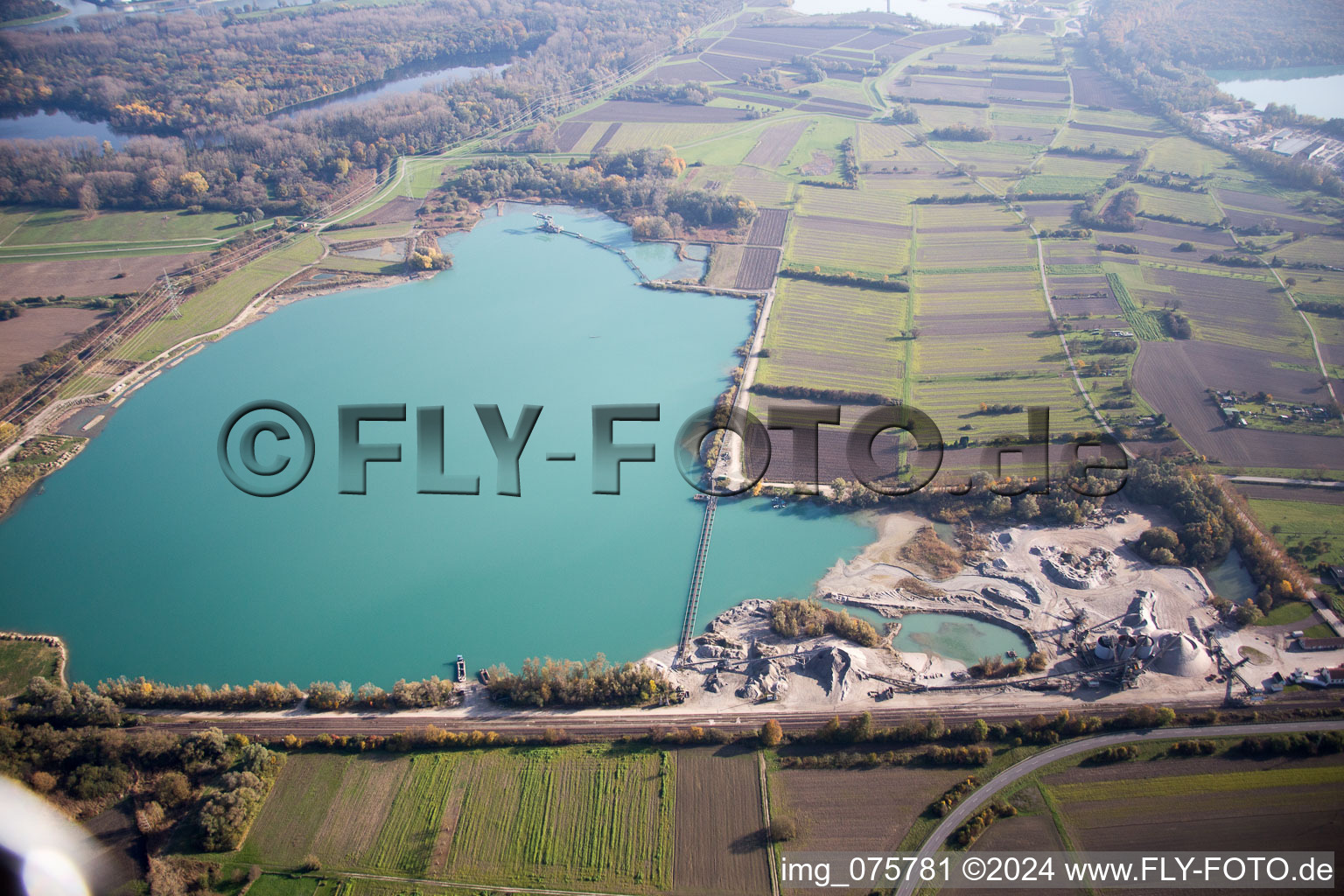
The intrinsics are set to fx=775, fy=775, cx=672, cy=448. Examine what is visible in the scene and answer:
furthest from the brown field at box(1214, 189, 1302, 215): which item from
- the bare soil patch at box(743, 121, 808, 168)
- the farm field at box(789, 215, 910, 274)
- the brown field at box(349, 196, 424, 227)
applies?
the brown field at box(349, 196, 424, 227)

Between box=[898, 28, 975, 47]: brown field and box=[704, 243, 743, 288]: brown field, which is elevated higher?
→ box=[898, 28, 975, 47]: brown field

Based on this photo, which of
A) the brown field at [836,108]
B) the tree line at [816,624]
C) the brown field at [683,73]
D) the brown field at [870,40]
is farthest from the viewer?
the brown field at [870,40]

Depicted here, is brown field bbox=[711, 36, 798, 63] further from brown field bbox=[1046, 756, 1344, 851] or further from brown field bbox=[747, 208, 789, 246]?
brown field bbox=[1046, 756, 1344, 851]

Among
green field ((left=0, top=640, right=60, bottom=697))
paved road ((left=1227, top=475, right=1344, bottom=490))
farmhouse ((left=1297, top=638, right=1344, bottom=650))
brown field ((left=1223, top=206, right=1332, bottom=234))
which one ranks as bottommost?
green field ((left=0, top=640, right=60, bottom=697))

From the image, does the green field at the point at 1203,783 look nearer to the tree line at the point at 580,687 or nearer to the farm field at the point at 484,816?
the farm field at the point at 484,816

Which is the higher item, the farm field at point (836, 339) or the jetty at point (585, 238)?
the jetty at point (585, 238)

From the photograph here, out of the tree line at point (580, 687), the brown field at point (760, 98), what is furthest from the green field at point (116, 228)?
the brown field at point (760, 98)

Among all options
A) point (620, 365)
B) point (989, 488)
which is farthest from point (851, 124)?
point (989, 488)

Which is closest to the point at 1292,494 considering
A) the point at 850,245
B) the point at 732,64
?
the point at 850,245
